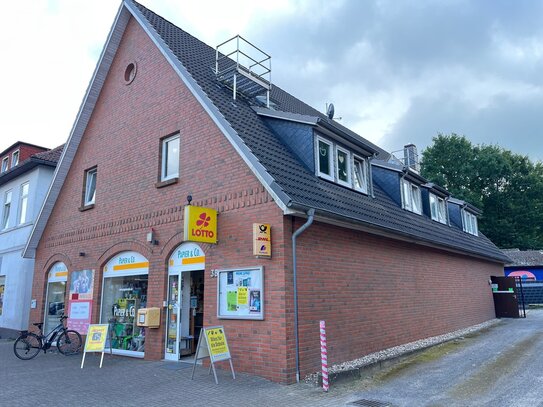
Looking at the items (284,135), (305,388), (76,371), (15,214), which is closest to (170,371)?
(76,371)

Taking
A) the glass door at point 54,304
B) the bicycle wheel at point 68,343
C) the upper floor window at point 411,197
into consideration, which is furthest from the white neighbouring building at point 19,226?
the upper floor window at point 411,197

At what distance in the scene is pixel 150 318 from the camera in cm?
1059

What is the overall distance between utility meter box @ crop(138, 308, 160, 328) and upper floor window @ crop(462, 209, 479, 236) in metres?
16.9

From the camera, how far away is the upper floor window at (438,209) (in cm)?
1786

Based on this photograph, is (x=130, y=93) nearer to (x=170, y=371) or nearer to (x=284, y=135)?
(x=284, y=135)

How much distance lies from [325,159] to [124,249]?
6258 millimetres

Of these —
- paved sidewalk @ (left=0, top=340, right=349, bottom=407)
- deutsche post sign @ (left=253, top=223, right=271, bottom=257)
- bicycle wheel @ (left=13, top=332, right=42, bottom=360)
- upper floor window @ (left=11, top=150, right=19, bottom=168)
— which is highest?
upper floor window @ (left=11, top=150, right=19, bottom=168)

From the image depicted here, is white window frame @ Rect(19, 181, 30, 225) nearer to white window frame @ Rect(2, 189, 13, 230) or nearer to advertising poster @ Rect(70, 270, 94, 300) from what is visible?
white window frame @ Rect(2, 189, 13, 230)

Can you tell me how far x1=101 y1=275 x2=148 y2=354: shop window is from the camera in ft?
38.5

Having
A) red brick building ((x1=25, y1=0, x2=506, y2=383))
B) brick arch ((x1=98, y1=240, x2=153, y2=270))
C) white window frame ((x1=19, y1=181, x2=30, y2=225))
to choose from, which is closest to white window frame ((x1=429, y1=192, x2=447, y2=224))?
red brick building ((x1=25, y1=0, x2=506, y2=383))

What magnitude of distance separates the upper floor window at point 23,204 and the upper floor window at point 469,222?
20652 millimetres

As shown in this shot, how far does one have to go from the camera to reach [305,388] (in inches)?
302

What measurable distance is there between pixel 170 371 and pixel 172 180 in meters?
4.65

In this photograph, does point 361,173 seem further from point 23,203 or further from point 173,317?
point 23,203
